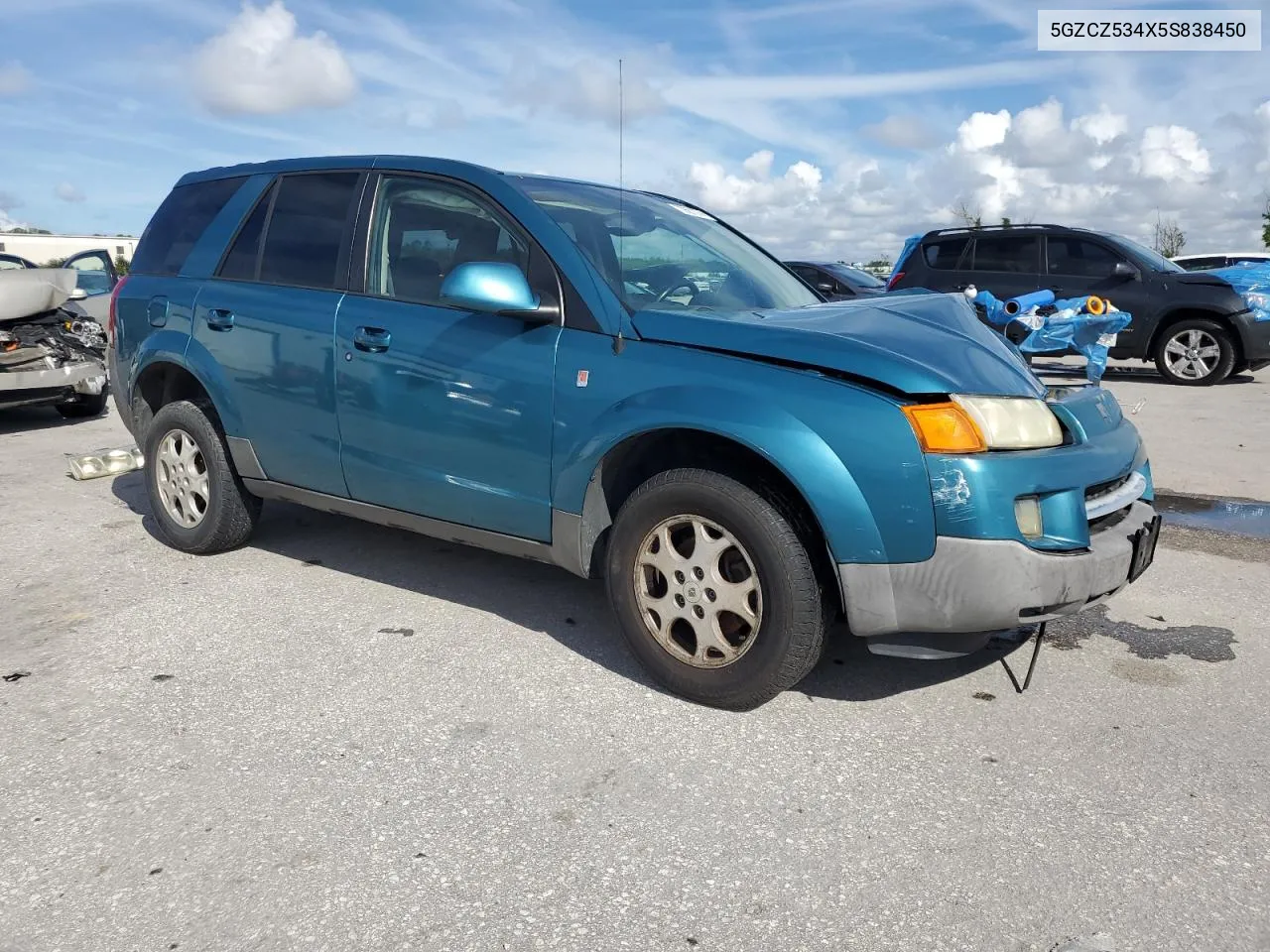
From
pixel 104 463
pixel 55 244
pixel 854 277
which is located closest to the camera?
pixel 104 463

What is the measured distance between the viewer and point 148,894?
7.53 feet

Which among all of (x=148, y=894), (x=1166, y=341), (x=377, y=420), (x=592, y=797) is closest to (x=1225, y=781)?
(x=592, y=797)

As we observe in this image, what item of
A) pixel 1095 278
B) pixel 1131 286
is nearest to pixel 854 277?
pixel 1095 278

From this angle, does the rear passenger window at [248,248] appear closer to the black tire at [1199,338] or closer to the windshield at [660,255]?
the windshield at [660,255]

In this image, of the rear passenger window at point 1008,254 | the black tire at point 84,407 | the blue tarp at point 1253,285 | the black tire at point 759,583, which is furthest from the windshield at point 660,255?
the blue tarp at point 1253,285

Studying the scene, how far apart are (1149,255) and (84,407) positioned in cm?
1151

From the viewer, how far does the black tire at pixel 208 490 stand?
181 inches

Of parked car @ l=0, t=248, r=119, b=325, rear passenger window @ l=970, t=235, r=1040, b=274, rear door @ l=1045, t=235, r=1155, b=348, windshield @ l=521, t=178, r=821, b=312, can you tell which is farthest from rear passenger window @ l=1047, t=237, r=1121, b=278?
parked car @ l=0, t=248, r=119, b=325

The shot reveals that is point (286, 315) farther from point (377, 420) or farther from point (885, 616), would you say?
point (885, 616)

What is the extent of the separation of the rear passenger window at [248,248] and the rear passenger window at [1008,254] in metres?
9.72

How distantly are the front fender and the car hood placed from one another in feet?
0.60

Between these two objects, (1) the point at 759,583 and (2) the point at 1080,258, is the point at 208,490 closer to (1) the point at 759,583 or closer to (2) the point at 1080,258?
(1) the point at 759,583

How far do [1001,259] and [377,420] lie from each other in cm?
1009

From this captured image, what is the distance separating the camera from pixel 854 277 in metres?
18.0
